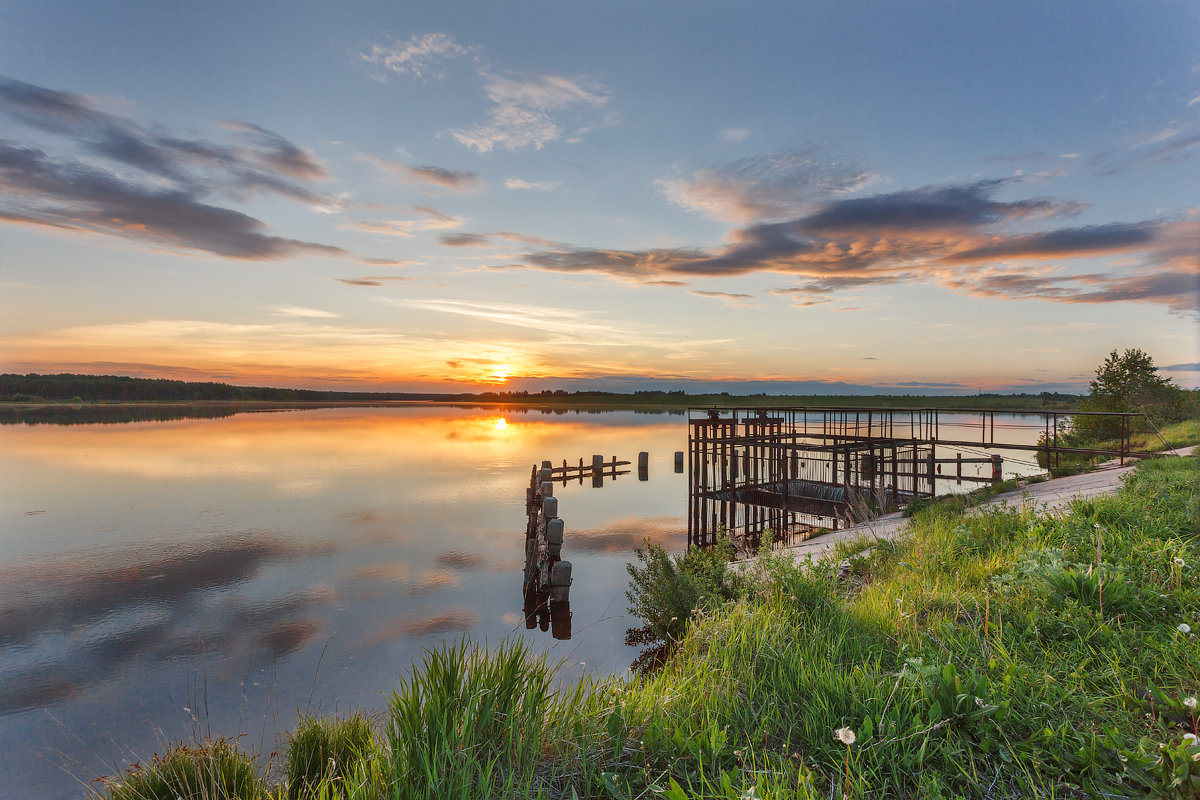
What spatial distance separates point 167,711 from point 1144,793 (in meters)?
12.5

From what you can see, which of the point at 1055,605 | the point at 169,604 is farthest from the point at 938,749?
the point at 169,604

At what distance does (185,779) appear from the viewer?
468cm

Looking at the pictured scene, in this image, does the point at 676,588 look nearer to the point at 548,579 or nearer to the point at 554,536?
the point at 554,536

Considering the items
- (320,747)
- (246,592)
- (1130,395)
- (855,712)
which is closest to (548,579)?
(246,592)

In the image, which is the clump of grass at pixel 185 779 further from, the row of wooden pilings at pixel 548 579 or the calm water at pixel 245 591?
the row of wooden pilings at pixel 548 579

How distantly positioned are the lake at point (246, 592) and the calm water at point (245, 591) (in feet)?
0.19

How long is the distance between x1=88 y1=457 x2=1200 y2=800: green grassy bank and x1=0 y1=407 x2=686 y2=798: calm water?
4.67m

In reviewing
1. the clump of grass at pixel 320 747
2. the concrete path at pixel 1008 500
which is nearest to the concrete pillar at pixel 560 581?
the concrete path at pixel 1008 500

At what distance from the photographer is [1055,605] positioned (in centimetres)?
488

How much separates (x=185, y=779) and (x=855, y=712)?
564 centimetres

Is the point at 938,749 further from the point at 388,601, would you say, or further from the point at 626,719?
the point at 388,601

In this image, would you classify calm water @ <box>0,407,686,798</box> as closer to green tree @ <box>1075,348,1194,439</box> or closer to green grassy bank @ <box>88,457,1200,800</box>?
green grassy bank @ <box>88,457,1200,800</box>

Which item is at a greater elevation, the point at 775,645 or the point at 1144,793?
the point at 1144,793

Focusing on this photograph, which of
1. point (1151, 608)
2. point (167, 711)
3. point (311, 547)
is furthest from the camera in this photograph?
point (311, 547)
